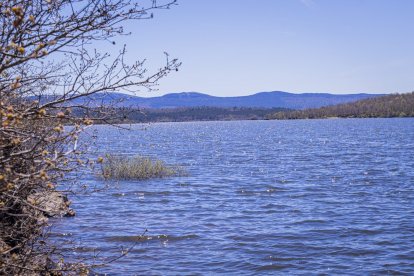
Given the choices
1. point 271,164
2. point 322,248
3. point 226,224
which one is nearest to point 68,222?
point 226,224

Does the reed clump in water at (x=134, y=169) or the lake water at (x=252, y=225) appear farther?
the reed clump in water at (x=134, y=169)

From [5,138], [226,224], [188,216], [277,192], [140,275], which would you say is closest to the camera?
[5,138]

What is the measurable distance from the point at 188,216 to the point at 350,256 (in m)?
7.27

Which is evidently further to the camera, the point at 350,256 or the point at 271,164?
the point at 271,164

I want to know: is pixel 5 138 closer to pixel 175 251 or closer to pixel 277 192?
pixel 175 251

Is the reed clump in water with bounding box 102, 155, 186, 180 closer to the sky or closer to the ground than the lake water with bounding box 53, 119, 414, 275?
closer to the sky

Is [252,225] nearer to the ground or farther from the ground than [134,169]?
nearer to the ground

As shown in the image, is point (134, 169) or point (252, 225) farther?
point (134, 169)

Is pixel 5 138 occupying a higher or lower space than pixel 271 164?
higher

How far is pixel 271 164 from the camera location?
130 ft

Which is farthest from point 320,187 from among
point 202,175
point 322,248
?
point 322,248

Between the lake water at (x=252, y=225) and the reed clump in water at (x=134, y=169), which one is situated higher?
the reed clump in water at (x=134, y=169)

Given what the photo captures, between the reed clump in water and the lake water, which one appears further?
the reed clump in water

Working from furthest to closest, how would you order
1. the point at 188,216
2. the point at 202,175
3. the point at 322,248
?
1. the point at 202,175
2. the point at 188,216
3. the point at 322,248
